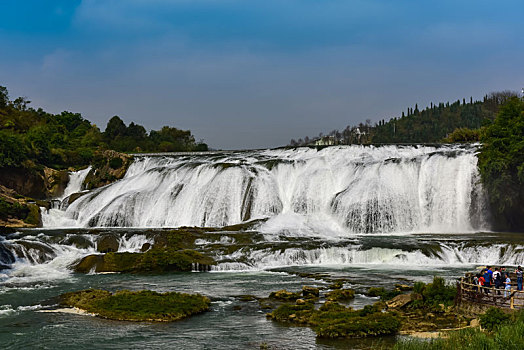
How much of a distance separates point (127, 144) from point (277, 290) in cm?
6669

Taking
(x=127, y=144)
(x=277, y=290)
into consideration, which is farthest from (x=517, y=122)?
(x=127, y=144)

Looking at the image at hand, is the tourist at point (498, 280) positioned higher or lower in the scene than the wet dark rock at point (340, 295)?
higher

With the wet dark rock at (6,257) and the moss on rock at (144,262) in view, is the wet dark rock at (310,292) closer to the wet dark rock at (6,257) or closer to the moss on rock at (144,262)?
Result: the moss on rock at (144,262)

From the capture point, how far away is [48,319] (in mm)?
18297

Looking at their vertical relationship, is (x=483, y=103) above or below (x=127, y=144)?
above

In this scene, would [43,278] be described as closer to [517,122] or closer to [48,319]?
[48,319]

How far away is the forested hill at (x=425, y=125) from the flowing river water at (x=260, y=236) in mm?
68048

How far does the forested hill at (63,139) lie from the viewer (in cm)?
5594

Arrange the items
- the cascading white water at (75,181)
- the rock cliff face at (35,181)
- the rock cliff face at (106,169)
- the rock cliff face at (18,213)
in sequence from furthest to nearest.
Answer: the rock cliff face at (106,169) < the cascading white water at (75,181) < the rock cliff face at (35,181) < the rock cliff face at (18,213)

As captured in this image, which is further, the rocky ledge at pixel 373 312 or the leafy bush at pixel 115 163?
Answer: the leafy bush at pixel 115 163

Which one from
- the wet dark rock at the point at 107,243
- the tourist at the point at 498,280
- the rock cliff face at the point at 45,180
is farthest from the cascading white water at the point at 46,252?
the tourist at the point at 498,280

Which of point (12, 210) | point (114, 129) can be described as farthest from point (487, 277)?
point (114, 129)

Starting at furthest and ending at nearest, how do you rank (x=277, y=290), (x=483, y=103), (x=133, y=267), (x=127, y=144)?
(x=483, y=103), (x=127, y=144), (x=133, y=267), (x=277, y=290)

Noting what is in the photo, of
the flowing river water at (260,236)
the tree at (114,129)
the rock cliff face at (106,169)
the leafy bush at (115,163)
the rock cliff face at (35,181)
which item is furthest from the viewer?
the tree at (114,129)
